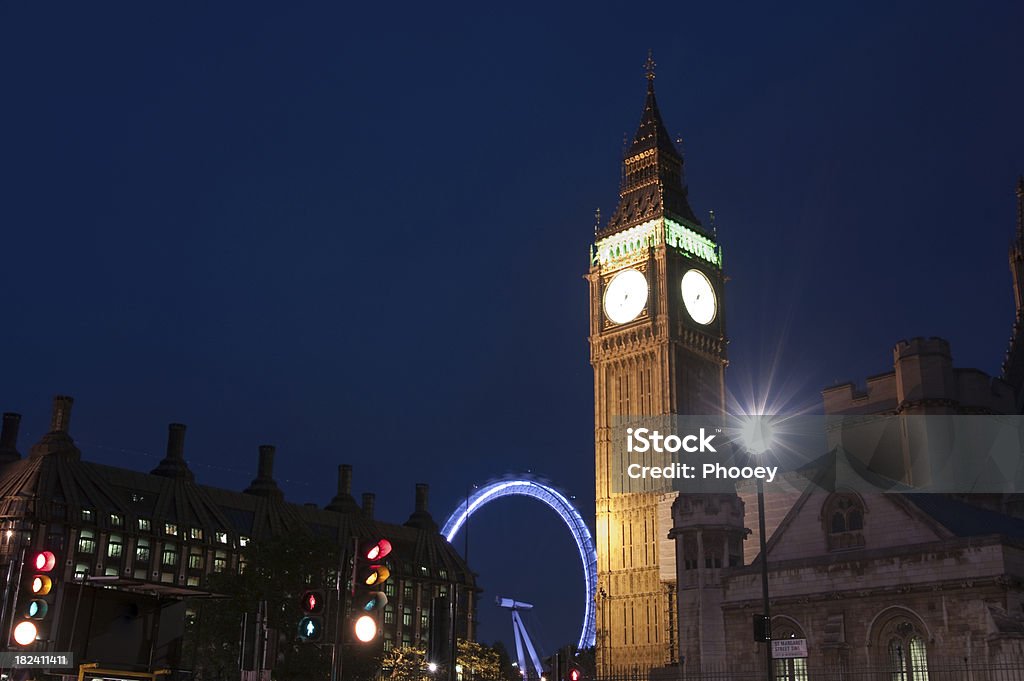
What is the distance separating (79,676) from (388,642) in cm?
11006

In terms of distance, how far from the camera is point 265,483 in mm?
128750

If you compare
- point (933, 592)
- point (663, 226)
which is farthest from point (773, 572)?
point (663, 226)

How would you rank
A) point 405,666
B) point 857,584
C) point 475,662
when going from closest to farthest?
1. point 857,584
2. point 405,666
3. point 475,662

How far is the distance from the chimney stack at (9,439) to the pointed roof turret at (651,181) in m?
67.9

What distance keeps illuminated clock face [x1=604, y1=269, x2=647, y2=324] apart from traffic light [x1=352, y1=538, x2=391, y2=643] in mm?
94773

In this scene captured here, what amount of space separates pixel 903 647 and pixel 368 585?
2758 centimetres

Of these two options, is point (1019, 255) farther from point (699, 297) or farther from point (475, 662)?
point (475, 662)

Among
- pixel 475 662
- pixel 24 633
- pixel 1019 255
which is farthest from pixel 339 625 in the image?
pixel 1019 255

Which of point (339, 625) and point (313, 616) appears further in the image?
point (313, 616)

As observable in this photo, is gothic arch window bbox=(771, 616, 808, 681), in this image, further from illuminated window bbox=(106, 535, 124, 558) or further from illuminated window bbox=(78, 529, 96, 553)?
illuminated window bbox=(106, 535, 124, 558)

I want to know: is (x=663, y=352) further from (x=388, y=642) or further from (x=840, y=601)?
(x=840, y=601)

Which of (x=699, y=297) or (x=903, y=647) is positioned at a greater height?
(x=699, y=297)

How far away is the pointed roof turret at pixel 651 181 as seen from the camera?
11650cm

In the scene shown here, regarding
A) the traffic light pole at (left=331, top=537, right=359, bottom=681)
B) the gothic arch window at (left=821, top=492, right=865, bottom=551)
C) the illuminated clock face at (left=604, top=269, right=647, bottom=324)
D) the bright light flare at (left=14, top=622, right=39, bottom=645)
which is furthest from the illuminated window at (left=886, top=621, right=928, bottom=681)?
the illuminated clock face at (left=604, top=269, right=647, bottom=324)
